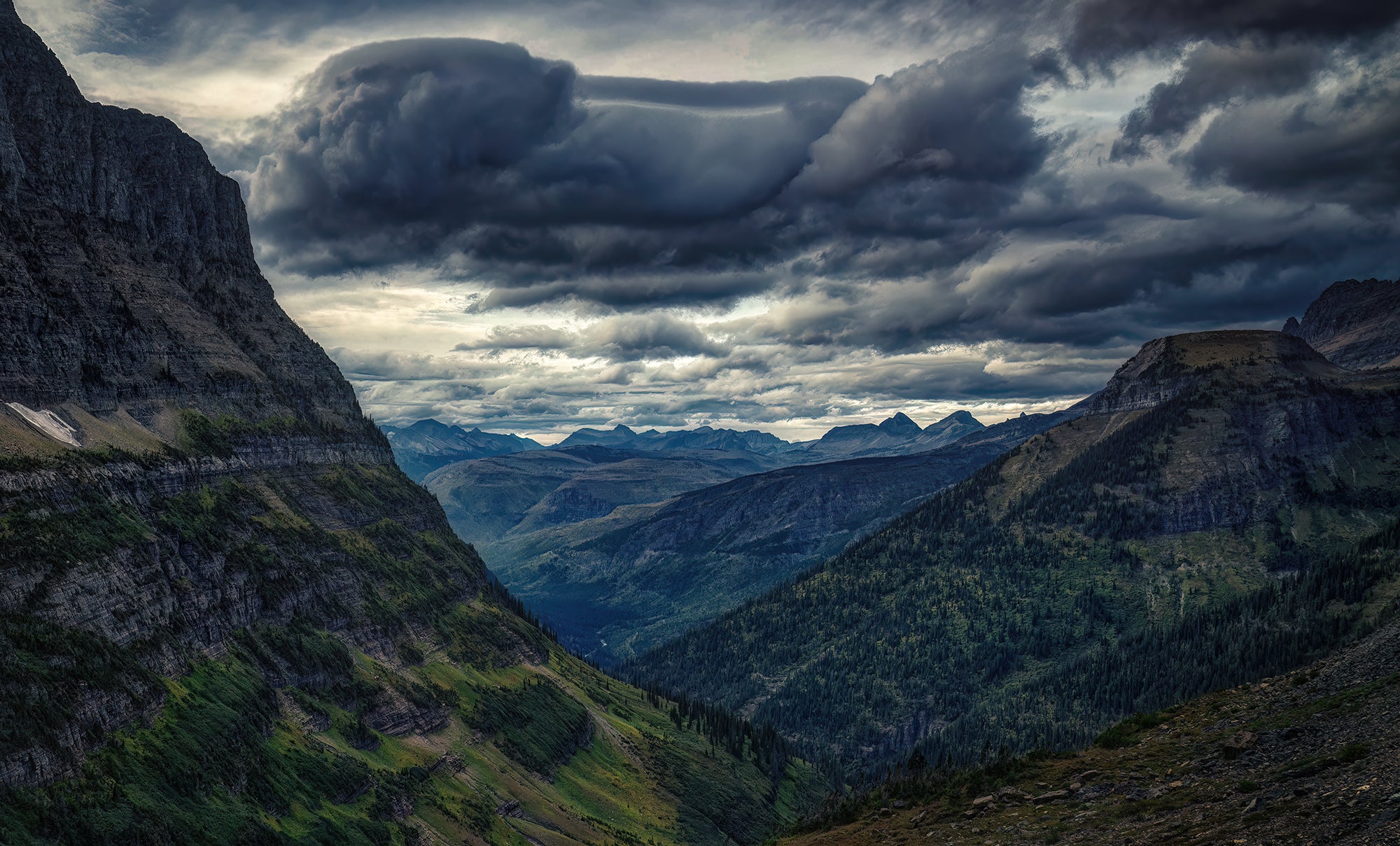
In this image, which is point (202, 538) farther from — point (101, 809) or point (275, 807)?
point (101, 809)

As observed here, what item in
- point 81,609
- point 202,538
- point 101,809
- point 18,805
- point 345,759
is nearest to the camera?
point 18,805

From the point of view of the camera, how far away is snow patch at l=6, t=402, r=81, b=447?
169250 millimetres

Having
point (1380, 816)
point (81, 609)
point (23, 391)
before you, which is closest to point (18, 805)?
point (81, 609)

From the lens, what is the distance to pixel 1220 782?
64.5 m

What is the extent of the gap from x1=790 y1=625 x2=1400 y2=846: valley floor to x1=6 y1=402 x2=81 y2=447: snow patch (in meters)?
169

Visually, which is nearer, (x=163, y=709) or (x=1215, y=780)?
(x=1215, y=780)

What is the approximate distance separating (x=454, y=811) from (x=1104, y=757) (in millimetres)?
156887

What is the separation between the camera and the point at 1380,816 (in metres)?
46.2

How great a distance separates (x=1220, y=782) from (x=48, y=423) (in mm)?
209367

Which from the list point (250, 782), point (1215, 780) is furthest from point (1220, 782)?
point (250, 782)

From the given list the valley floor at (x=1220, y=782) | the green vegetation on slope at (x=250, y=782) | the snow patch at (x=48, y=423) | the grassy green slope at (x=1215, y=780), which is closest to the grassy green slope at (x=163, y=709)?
the green vegetation on slope at (x=250, y=782)

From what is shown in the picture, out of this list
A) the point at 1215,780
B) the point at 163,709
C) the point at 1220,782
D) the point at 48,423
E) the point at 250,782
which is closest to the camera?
Result: the point at 1220,782

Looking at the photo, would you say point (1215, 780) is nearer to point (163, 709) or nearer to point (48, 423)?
point (163, 709)

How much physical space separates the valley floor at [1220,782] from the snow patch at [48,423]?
169036 mm
